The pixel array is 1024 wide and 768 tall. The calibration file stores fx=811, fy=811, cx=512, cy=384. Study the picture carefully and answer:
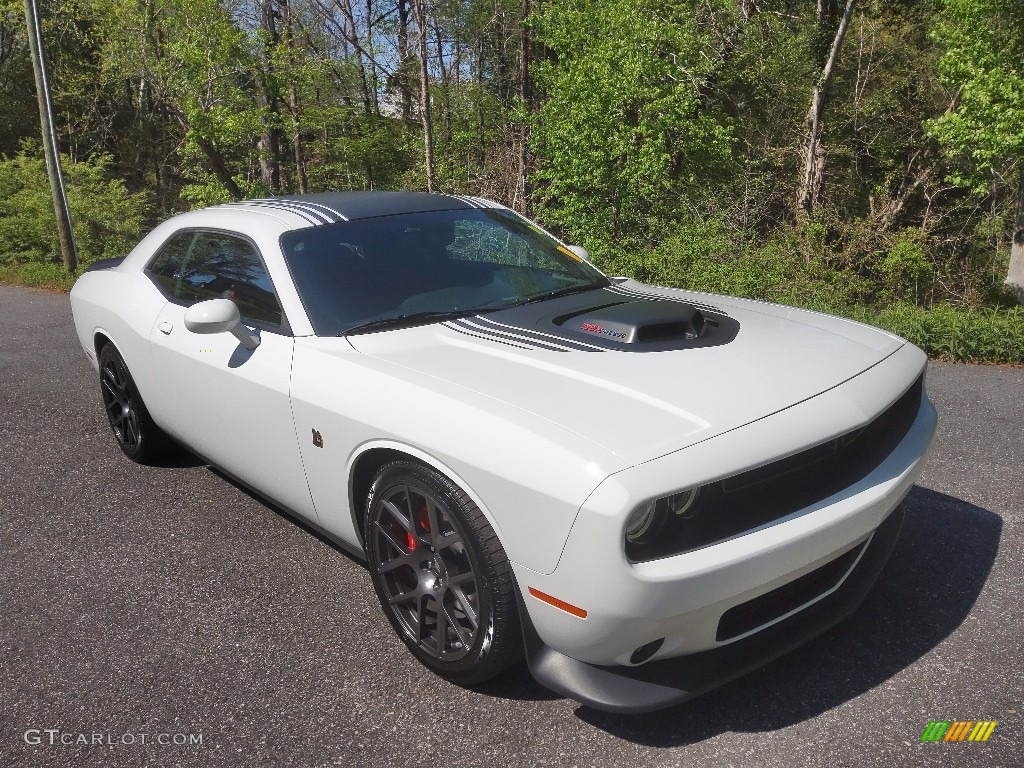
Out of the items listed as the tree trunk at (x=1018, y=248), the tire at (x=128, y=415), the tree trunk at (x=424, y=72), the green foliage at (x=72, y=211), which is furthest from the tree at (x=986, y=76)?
the green foliage at (x=72, y=211)

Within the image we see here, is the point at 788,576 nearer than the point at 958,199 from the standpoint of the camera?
Yes

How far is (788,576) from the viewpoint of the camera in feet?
7.41

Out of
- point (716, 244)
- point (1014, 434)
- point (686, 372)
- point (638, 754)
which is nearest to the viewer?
point (638, 754)

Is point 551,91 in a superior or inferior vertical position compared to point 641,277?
superior

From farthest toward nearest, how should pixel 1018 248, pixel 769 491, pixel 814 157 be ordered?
pixel 814 157 → pixel 1018 248 → pixel 769 491

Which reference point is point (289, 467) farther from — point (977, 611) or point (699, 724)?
point (977, 611)

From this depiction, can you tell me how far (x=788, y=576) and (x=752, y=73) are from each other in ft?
62.2

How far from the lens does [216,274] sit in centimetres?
382

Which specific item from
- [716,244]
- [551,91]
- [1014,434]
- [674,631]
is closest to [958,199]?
[551,91]

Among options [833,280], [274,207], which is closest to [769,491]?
[274,207]

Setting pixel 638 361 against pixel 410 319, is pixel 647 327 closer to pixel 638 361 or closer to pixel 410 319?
pixel 638 361

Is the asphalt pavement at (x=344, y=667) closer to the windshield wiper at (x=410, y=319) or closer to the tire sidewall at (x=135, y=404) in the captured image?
the tire sidewall at (x=135, y=404)

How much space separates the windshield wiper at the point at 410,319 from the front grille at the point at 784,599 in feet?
5.09

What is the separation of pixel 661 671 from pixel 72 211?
68.0 feet
